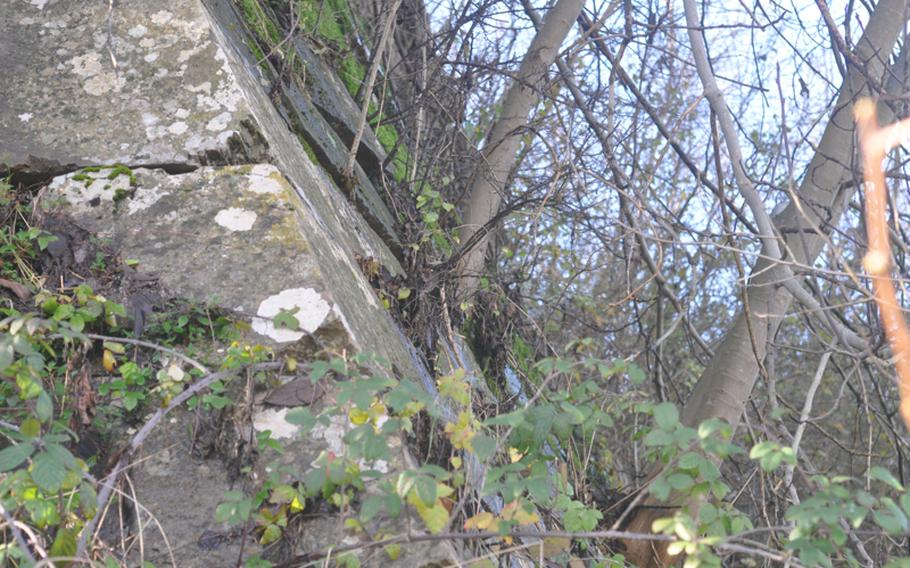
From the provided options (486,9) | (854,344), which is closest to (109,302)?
(854,344)

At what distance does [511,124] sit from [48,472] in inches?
125

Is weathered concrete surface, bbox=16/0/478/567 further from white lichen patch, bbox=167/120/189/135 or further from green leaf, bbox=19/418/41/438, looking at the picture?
green leaf, bbox=19/418/41/438

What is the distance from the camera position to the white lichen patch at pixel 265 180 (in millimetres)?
2625

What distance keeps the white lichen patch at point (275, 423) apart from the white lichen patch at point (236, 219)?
0.59m

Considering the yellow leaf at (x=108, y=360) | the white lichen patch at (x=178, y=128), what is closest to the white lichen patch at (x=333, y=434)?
the yellow leaf at (x=108, y=360)

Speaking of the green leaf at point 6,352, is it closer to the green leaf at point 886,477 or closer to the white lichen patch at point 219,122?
the white lichen patch at point 219,122

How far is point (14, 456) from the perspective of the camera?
5.46 ft

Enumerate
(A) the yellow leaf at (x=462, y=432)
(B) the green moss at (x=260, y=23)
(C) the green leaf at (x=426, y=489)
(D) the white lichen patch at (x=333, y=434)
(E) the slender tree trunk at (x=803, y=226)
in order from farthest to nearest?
(B) the green moss at (x=260, y=23) → (E) the slender tree trunk at (x=803, y=226) → (D) the white lichen patch at (x=333, y=434) → (A) the yellow leaf at (x=462, y=432) → (C) the green leaf at (x=426, y=489)

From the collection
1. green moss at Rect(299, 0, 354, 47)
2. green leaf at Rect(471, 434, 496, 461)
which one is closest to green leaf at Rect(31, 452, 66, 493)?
green leaf at Rect(471, 434, 496, 461)

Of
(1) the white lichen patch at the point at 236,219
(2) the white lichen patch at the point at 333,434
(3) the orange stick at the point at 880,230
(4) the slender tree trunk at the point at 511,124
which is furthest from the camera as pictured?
(4) the slender tree trunk at the point at 511,124

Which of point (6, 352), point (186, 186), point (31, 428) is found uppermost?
point (186, 186)

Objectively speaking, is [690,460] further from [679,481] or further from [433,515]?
[433,515]

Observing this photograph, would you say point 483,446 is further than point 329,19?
No

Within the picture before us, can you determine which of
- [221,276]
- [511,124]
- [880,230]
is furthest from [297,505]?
[511,124]
